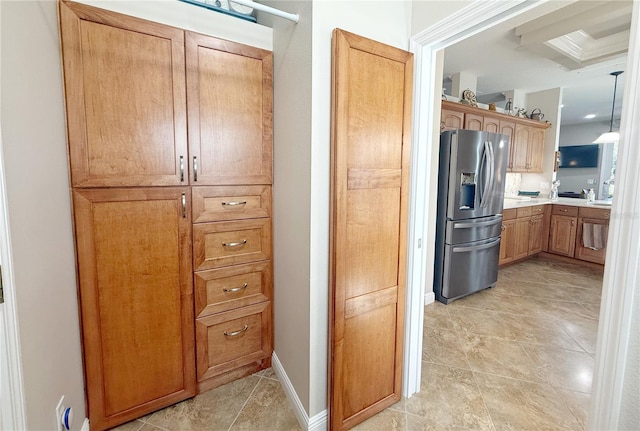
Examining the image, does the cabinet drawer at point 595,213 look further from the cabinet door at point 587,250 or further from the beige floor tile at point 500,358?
the beige floor tile at point 500,358

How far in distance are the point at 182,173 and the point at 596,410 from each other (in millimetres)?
1951

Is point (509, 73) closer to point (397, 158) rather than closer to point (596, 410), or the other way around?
point (397, 158)

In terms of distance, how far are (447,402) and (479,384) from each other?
12.7 inches

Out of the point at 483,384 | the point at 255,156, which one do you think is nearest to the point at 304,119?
the point at 255,156

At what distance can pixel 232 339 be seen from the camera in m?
1.92

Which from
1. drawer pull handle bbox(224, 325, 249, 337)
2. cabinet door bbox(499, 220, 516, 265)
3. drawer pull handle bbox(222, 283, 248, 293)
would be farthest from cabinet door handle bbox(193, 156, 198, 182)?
cabinet door bbox(499, 220, 516, 265)

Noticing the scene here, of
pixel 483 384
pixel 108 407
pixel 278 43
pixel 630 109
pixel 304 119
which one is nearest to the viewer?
pixel 630 109

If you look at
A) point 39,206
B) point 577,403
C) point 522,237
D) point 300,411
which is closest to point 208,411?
point 300,411

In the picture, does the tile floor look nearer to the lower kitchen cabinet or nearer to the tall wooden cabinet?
the tall wooden cabinet

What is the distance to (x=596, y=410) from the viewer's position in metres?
0.94

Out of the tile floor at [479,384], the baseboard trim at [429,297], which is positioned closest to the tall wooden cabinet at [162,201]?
the tile floor at [479,384]

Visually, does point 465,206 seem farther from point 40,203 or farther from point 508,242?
point 40,203

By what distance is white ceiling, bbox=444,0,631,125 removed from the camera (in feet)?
8.79

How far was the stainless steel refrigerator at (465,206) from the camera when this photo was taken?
3.02m
